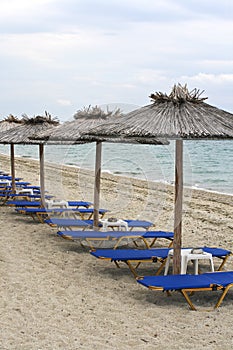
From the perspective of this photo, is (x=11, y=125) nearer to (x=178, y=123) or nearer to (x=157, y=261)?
(x=157, y=261)

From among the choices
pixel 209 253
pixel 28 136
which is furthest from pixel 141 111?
pixel 28 136

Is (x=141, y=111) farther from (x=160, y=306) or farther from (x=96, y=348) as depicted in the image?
(x=96, y=348)

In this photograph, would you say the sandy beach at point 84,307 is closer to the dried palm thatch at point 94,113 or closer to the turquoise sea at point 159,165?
the dried palm thatch at point 94,113

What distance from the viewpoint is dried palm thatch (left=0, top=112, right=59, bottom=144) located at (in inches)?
361

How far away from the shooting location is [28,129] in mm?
9383

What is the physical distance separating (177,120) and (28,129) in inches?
187

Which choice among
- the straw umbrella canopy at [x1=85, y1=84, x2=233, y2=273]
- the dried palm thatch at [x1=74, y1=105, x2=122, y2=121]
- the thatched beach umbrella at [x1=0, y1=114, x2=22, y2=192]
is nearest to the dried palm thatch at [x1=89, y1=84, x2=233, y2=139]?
the straw umbrella canopy at [x1=85, y1=84, x2=233, y2=273]

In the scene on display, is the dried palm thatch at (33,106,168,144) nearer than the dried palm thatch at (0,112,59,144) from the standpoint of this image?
Yes

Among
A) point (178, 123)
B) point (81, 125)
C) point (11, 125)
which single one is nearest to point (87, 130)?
point (81, 125)

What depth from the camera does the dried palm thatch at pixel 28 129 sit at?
30.1 ft

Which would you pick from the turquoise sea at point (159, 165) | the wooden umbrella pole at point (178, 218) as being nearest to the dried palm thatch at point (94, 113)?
the wooden umbrella pole at point (178, 218)

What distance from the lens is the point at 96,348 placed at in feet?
11.9

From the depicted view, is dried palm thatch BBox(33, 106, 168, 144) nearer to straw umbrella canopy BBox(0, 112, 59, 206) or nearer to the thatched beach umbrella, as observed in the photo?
straw umbrella canopy BBox(0, 112, 59, 206)

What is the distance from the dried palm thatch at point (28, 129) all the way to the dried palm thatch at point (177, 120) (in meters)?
3.74
